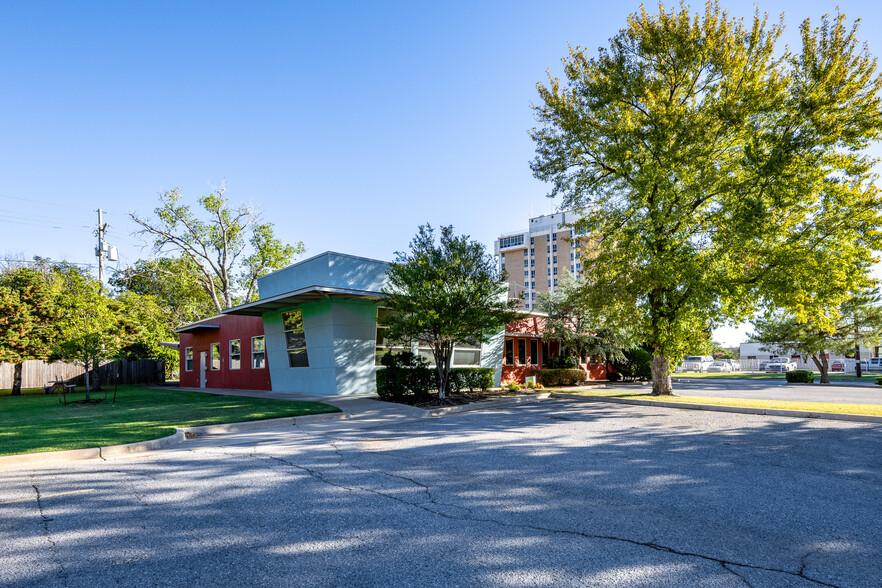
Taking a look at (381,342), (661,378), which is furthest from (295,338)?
(661,378)

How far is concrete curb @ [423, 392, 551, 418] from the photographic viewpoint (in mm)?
13797

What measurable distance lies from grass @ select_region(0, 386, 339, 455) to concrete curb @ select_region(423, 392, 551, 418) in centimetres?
278

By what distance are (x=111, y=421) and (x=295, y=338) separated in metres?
7.97

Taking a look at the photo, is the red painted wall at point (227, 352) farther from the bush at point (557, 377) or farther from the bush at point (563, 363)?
the bush at point (563, 363)

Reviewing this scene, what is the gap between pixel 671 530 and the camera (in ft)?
14.8

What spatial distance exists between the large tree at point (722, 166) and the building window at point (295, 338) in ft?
36.2

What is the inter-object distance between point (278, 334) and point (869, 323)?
33902 millimetres

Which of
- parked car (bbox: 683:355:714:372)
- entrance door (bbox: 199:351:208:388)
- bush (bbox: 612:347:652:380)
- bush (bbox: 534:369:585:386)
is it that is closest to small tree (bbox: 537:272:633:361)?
bush (bbox: 534:369:585:386)

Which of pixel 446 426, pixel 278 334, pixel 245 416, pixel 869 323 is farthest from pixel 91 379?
pixel 869 323

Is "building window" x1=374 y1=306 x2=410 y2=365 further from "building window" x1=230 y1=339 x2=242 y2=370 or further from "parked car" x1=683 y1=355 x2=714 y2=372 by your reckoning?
"parked car" x1=683 y1=355 x2=714 y2=372

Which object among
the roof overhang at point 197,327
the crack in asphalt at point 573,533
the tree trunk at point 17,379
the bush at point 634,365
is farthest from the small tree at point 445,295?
the tree trunk at point 17,379

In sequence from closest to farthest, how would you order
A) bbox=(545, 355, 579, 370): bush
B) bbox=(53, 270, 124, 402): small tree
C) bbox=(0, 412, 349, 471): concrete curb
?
bbox=(0, 412, 349, 471): concrete curb < bbox=(53, 270, 124, 402): small tree < bbox=(545, 355, 579, 370): bush

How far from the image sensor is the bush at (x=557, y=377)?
24.0 metres

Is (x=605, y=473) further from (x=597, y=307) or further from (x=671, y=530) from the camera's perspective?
(x=597, y=307)
